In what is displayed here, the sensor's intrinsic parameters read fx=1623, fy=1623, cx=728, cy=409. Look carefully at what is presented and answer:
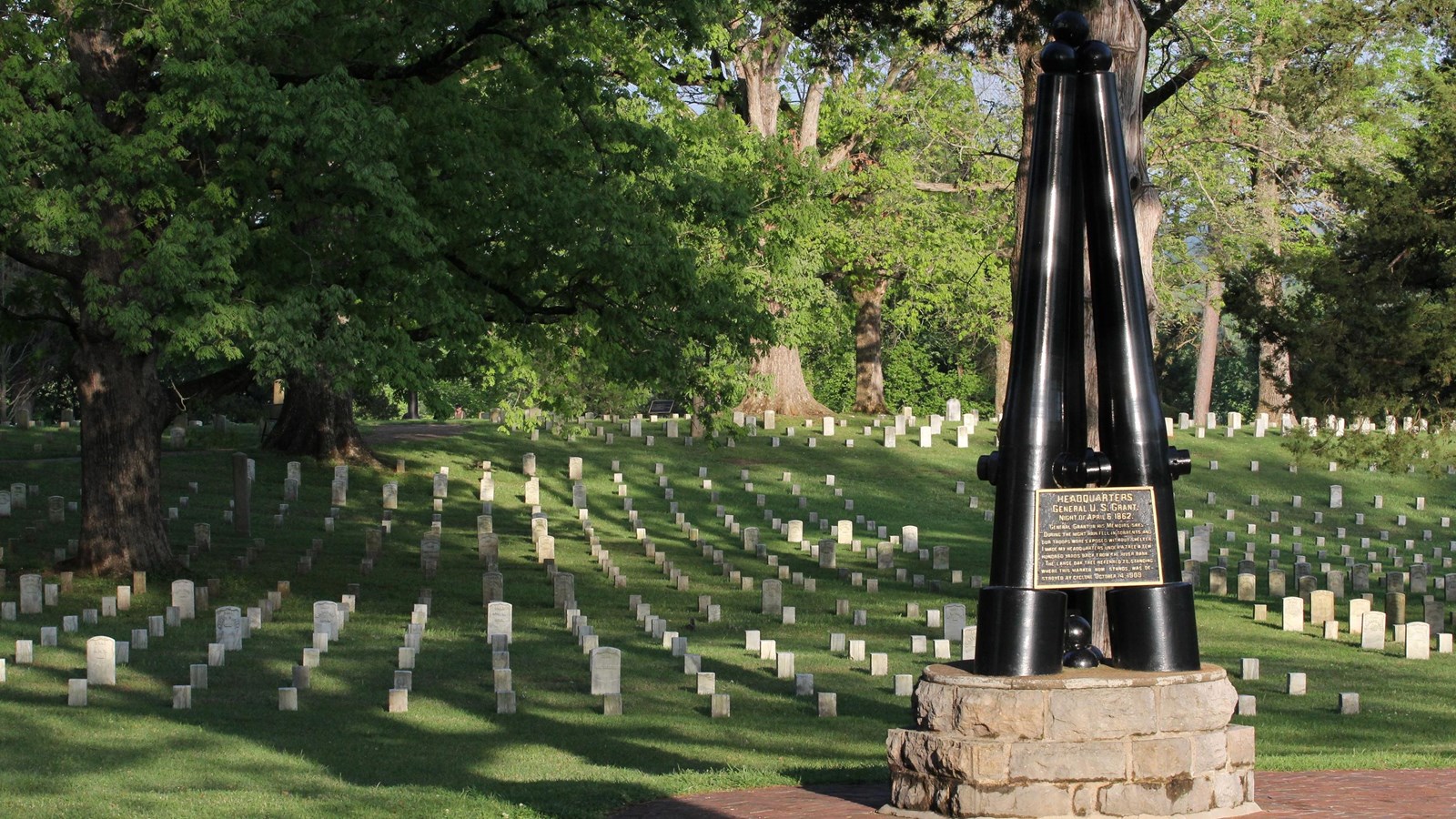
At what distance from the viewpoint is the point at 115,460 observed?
65.7ft

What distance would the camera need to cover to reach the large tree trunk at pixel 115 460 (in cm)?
1989

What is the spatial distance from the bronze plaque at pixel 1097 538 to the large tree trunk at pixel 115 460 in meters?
13.7

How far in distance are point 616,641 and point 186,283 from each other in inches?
240

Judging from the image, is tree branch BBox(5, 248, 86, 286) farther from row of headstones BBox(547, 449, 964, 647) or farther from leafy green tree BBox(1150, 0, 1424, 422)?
leafy green tree BBox(1150, 0, 1424, 422)

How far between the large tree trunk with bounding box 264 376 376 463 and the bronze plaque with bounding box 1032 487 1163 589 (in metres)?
22.0

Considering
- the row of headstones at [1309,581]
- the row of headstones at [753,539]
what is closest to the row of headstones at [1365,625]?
the row of headstones at [1309,581]

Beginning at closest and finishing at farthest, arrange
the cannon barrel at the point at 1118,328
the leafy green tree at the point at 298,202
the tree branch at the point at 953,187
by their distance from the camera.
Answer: the cannon barrel at the point at 1118,328 → the leafy green tree at the point at 298,202 → the tree branch at the point at 953,187

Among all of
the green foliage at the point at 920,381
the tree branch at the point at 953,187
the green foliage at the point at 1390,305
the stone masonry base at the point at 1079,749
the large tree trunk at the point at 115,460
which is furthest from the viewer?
the green foliage at the point at 920,381

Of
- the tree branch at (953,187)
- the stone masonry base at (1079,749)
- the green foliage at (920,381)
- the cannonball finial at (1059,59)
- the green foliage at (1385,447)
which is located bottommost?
the stone masonry base at (1079,749)

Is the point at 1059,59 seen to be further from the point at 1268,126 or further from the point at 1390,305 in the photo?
the point at 1268,126

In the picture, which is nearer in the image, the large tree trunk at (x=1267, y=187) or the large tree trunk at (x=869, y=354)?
the large tree trunk at (x=1267, y=187)

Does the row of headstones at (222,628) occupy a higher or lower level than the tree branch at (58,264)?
lower

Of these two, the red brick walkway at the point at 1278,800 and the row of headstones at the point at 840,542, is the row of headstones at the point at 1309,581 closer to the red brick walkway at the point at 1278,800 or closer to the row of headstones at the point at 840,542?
the row of headstones at the point at 840,542

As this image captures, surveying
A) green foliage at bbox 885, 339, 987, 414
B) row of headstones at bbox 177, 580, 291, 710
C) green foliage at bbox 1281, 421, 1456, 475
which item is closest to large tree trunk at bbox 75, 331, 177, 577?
row of headstones at bbox 177, 580, 291, 710
